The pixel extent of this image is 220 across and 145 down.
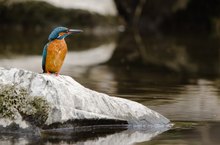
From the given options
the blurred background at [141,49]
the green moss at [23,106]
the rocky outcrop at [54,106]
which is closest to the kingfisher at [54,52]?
the rocky outcrop at [54,106]

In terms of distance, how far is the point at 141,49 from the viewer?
17.3 meters

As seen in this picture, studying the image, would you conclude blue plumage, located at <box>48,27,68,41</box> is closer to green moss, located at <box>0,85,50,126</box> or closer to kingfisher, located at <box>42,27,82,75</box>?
kingfisher, located at <box>42,27,82,75</box>

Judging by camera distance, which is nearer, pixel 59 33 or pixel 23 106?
pixel 23 106

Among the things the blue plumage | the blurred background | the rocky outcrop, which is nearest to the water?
the blurred background

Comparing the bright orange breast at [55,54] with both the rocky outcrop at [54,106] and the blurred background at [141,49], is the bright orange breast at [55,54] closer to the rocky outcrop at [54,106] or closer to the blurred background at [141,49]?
the rocky outcrop at [54,106]

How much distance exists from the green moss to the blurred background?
107cm

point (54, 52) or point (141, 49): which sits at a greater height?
point (141, 49)

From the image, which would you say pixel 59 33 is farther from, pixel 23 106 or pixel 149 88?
pixel 149 88

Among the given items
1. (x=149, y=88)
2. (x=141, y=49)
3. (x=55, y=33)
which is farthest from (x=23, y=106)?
(x=141, y=49)

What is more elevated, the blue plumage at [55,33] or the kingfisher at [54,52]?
the blue plumage at [55,33]

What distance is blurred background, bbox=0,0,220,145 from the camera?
8.74 meters

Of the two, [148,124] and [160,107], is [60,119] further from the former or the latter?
[160,107]

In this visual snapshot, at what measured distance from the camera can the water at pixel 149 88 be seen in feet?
21.8

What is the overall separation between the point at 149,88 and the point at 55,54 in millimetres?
3298
